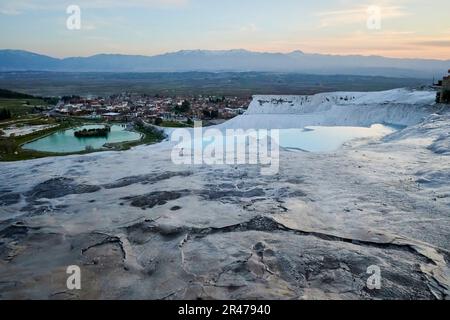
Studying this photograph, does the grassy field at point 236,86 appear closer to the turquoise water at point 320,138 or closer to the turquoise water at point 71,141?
the turquoise water at point 71,141

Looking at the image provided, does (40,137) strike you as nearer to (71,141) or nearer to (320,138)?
(71,141)

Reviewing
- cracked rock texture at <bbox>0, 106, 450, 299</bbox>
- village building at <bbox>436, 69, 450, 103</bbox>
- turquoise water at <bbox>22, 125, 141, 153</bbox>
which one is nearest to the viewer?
cracked rock texture at <bbox>0, 106, 450, 299</bbox>

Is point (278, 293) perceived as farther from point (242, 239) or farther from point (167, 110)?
point (167, 110)

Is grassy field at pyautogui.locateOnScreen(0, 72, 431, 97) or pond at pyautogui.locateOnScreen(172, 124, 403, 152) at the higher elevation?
grassy field at pyautogui.locateOnScreen(0, 72, 431, 97)

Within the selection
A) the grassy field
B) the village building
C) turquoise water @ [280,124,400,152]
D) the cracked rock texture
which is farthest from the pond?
the grassy field

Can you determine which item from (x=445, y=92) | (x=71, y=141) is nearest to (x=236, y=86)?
(x=71, y=141)

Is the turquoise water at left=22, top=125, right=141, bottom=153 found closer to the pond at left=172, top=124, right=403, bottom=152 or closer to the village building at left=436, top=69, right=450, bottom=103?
the pond at left=172, top=124, right=403, bottom=152

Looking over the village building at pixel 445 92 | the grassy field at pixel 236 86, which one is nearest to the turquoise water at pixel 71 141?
the village building at pixel 445 92
